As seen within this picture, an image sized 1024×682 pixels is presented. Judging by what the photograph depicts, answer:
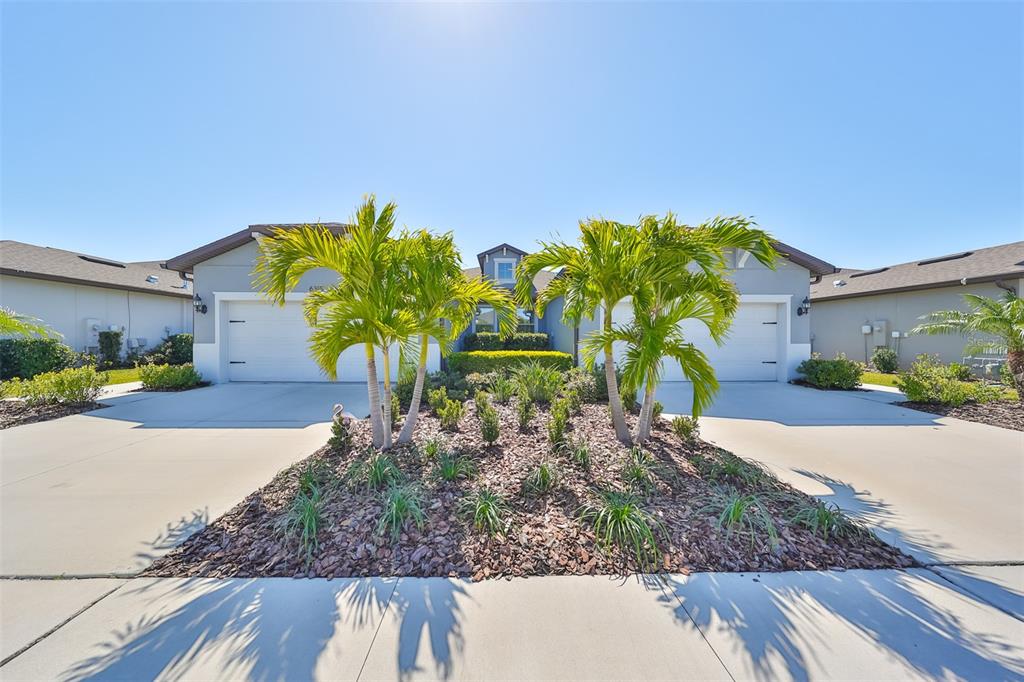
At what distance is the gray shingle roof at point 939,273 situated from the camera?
11.1 meters

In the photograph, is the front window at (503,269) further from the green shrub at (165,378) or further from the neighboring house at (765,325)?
the green shrub at (165,378)

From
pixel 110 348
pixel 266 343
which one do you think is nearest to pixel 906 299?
pixel 266 343

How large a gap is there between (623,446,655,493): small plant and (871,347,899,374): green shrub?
15.0 meters

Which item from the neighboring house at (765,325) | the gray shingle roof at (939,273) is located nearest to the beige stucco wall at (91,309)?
the neighboring house at (765,325)

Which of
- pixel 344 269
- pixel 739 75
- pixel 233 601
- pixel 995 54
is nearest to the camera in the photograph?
pixel 233 601

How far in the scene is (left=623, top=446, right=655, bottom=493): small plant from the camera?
3553mm

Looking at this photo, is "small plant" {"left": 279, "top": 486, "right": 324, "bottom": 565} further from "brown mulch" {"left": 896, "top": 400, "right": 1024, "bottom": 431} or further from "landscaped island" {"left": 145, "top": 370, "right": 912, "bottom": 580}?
"brown mulch" {"left": 896, "top": 400, "right": 1024, "bottom": 431}

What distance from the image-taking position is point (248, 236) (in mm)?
10031

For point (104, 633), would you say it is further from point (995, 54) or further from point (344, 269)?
point (995, 54)

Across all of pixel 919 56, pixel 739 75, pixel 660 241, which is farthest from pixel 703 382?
pixel 919 56

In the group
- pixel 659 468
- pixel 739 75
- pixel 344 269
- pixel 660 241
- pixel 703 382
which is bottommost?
pixel 659 468

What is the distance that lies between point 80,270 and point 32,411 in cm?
970

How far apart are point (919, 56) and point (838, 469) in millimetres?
7430

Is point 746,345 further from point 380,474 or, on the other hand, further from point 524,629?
point 524,629
